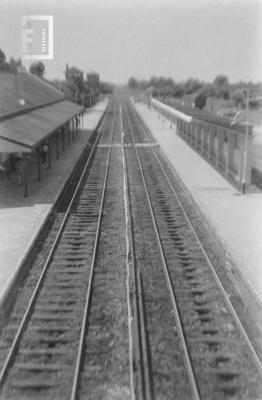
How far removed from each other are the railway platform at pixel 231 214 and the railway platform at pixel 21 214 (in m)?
4.75

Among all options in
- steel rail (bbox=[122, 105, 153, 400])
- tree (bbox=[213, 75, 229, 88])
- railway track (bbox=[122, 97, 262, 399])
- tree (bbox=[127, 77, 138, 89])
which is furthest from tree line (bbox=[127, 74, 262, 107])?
steel rail (bbox=[122, 105, 153, 400])

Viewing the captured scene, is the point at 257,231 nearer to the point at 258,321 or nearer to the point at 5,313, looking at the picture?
the point at 258,321

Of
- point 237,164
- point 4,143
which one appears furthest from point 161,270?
point 237,164

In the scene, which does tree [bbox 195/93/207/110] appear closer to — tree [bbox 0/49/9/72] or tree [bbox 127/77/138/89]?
tree [bbox 0/49/9/72]

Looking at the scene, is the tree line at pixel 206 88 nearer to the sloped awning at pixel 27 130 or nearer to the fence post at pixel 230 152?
the fence post at pixel 230 152

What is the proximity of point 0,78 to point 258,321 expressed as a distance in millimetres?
25501

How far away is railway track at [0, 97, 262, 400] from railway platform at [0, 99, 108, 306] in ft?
1.44

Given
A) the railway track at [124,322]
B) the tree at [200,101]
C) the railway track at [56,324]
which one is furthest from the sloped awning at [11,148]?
the tree at [200,101]

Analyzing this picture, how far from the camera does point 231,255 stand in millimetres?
11945

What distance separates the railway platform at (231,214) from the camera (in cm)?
1115

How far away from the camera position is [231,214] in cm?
1568

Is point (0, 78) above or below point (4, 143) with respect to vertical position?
above

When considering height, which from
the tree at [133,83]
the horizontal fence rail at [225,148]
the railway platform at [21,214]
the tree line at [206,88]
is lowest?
the railway platform at [21,214]

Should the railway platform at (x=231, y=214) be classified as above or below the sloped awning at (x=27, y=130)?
below
